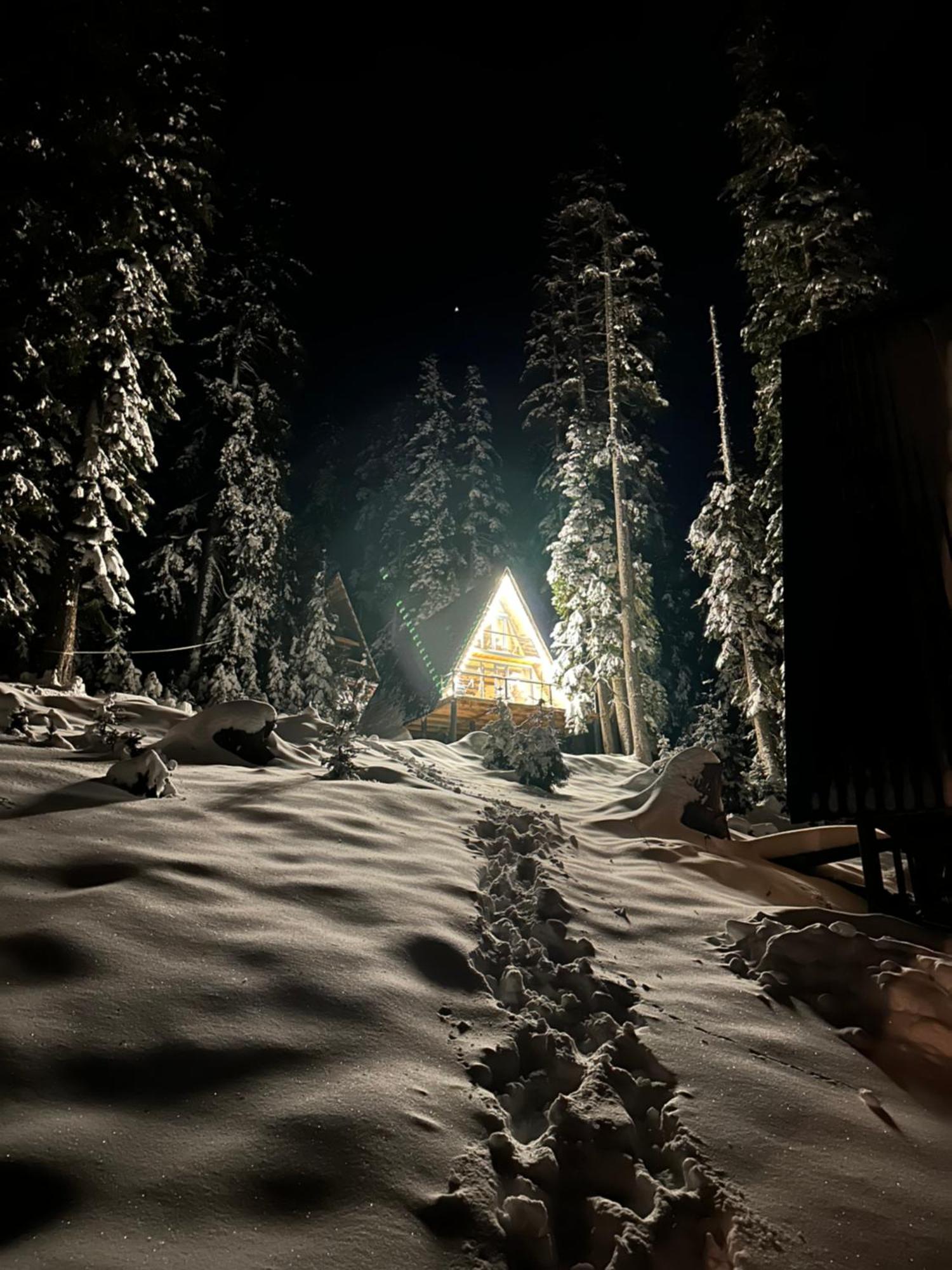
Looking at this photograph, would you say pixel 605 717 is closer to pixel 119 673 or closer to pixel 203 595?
pixel 203 595

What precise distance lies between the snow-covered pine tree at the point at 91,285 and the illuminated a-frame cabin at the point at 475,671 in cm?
1232

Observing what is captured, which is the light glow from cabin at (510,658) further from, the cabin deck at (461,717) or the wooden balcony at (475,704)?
the cabin deck at (461,717)

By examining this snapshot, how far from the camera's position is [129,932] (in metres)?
3.20

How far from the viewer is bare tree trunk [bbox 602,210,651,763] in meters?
20.6

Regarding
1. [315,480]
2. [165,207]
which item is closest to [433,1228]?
[165,207]

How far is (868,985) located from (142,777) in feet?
17.9

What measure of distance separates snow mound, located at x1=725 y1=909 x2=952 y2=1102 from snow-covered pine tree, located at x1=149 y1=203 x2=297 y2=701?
1742 cm

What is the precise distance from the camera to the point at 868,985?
408 cm

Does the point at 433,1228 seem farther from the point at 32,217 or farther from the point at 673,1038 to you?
the point at 32,217

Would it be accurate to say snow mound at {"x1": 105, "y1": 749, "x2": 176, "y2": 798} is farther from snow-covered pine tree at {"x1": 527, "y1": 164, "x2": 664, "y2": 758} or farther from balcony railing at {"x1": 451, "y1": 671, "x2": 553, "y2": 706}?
balcony railing at {"x1": 451, "y1": 671, "x2": 553, "y2": 706}

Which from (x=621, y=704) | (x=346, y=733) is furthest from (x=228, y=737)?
(x=621, y=704)

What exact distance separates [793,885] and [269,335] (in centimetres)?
2357

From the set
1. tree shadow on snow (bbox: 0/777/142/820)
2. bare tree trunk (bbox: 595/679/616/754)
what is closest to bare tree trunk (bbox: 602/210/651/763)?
bare tree trunk (bbox: 595/679/616/754)

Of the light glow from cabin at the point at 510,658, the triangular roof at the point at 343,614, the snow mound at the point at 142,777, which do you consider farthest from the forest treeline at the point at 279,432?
the snow mound at the point at 142,777
